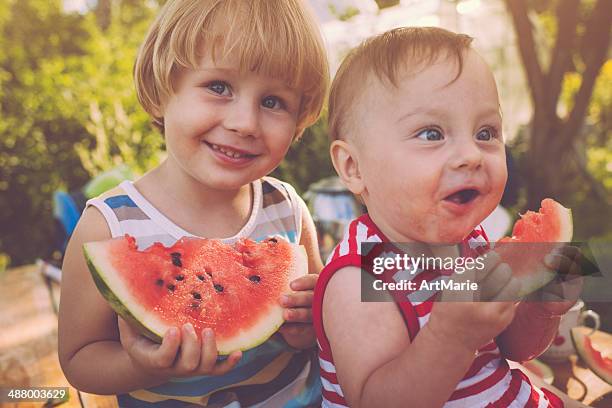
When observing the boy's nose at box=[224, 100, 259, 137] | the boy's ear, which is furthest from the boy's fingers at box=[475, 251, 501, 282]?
the boy's nose at box=[224, 100, 259, 137]

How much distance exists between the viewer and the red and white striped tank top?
909 mm

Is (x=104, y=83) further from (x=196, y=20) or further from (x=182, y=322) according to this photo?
(x=182, y=322)

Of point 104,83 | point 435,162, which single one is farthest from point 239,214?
point 104,83

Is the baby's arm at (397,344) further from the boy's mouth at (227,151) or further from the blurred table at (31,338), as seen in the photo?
the blurred table at (31,338)

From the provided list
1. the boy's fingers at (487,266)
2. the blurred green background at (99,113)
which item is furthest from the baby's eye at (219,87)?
the blurred green background at (99,113)

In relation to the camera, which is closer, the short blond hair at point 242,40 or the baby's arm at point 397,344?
the baby's arm at point 397,344

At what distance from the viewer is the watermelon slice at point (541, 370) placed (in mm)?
1471

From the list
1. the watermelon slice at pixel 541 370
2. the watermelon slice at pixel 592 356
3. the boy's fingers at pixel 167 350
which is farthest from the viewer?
the watermelon slice at pixel 541 370

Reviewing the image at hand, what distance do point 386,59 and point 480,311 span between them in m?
0.44

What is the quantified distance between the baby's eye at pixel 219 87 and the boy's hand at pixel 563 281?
2.05 feet

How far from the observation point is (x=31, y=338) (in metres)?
1.83

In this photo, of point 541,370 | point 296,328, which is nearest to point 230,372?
point 296,328

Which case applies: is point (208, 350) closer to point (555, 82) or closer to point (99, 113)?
point (99, 113)

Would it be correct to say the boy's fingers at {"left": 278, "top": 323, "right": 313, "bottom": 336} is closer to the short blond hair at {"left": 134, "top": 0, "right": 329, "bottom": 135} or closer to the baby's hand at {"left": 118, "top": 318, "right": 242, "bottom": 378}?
the baby's hand at {"left": 118, "top": 318, "right": 242, "bottom": 378}
